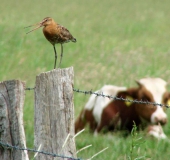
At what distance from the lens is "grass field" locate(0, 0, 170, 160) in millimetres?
7844

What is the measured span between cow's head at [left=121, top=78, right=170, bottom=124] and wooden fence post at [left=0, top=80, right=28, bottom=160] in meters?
4.46

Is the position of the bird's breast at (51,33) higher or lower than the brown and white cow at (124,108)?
higher

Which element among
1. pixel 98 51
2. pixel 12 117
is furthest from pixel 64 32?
pixel 98 51

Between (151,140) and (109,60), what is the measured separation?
6936 mm

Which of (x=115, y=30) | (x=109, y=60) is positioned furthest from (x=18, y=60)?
(x=115, y=30)

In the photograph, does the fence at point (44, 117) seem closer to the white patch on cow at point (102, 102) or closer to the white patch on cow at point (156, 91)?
the white patch on cow at point (156, 91)

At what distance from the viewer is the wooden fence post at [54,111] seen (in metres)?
4.07

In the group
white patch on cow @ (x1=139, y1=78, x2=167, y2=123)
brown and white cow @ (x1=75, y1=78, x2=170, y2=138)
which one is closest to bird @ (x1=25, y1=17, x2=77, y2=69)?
white patch on cow @ (x1=139, y1=78, x2=167, y2=123)

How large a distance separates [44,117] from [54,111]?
0.08 meters

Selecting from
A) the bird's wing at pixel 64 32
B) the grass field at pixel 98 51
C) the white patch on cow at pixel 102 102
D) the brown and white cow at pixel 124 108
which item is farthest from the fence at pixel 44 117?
the white patch on cow at pixel 102 102

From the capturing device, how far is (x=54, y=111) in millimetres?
4105

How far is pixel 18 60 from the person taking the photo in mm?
9609

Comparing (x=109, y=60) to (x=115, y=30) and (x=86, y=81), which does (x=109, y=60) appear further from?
(x=115, y=30)

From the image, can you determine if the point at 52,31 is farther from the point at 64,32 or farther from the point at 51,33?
the point at 64,32
